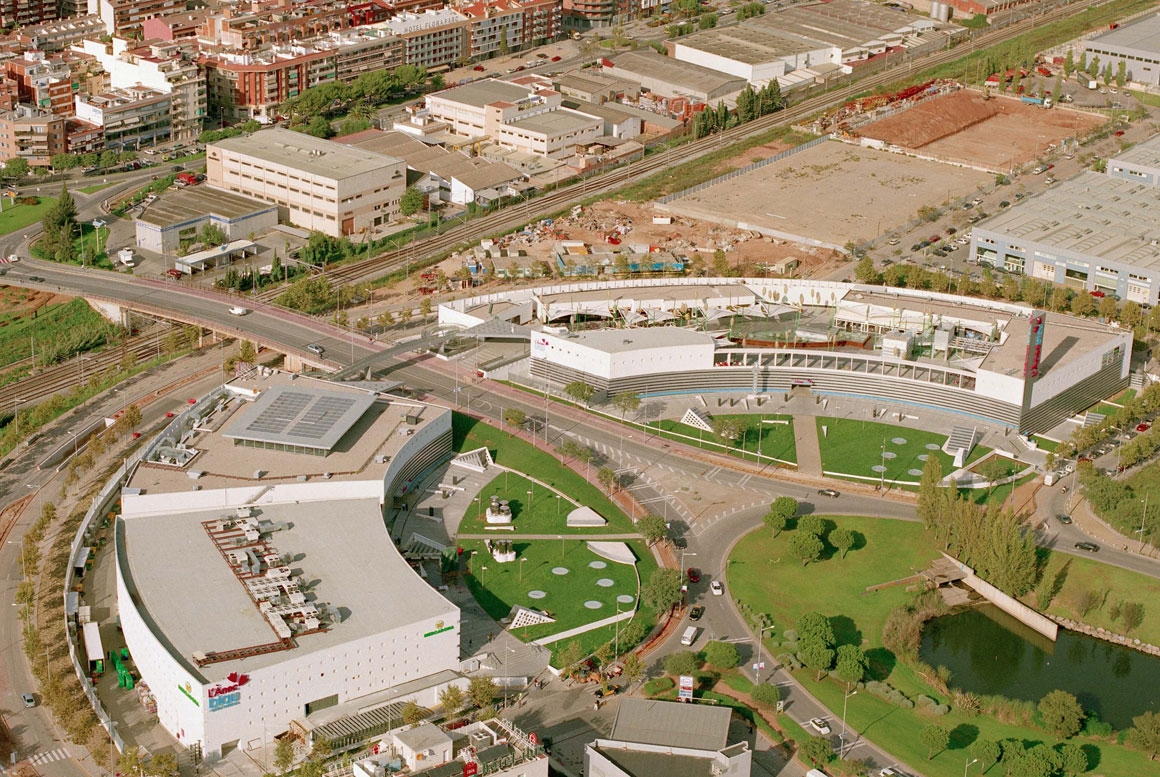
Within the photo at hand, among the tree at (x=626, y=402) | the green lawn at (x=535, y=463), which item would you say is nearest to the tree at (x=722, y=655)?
the green lawn at (x=535, y=463)

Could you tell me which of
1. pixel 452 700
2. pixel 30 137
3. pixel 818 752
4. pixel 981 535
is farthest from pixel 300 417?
pixel 30 137

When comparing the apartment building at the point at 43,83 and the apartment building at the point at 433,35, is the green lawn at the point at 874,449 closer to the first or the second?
the apartment building at the point at 433,35

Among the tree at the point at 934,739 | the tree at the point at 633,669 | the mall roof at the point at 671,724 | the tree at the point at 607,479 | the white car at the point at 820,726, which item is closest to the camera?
the mall roof at the point at 671,724

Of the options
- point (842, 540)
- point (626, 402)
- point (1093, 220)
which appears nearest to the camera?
point (842, 540)

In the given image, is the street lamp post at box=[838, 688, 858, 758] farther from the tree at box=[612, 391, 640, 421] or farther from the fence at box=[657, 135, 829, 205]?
the fence at box=[657, 135, 829, 205]

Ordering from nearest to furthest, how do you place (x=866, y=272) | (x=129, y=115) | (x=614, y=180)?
(x=866, y=272) < (x=614, y=180) < (x=129, y=115)

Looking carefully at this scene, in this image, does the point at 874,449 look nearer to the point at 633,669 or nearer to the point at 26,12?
the point at 633,669
